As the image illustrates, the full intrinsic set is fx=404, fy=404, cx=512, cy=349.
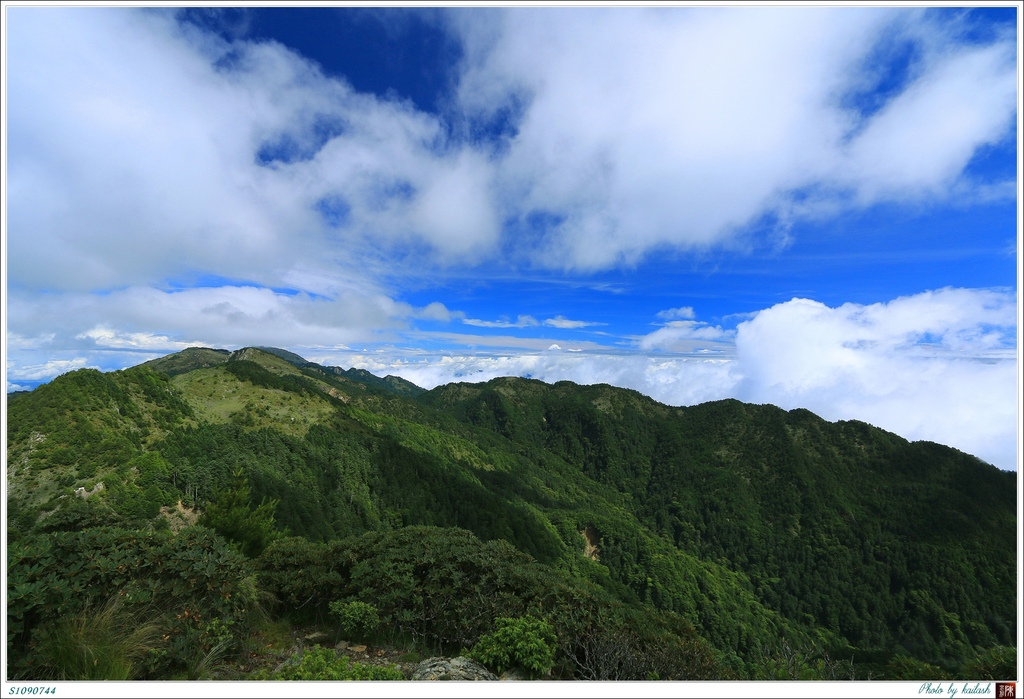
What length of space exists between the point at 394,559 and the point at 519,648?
118 inches

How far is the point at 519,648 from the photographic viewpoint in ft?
18.2

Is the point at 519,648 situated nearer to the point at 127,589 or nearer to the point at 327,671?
the point at 327,671

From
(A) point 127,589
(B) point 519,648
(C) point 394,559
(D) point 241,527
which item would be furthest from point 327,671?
(D) point 241,527

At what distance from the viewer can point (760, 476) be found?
14575 centimetres

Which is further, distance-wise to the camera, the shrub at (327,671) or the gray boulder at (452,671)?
the gray boulder at (452,671)

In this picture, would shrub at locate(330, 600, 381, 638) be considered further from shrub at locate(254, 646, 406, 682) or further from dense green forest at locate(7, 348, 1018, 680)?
shrub at locate(254, 646, 406, 682)

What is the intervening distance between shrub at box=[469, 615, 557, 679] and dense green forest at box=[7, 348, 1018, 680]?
0.04m

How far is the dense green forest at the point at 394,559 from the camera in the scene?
494cm

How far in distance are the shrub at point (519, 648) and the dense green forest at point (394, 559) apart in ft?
0.12

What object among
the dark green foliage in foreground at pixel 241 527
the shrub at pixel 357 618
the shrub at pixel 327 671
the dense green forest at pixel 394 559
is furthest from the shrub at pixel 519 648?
the dark green foliage in foreground at pixel 241 527

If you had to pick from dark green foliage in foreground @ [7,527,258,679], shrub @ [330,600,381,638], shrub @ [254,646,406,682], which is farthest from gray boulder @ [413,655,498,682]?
dark green foliage in foreground @ [7,527,258,679]

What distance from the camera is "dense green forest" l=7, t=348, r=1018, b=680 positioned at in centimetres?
494

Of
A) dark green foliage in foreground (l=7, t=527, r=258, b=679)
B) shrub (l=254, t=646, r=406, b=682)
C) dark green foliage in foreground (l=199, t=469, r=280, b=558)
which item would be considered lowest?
dark green foliage in foreground (l=199, t=469, r=280, b=558)

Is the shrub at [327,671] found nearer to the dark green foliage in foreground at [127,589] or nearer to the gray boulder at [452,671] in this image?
the gray boulder at [452,671]
